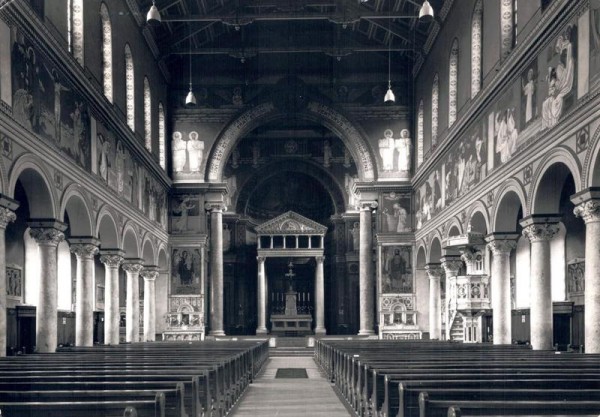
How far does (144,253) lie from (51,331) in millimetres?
12884

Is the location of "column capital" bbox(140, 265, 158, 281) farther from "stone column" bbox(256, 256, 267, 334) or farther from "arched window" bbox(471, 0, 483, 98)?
"arched window" bbox(471, 0, 483, 98)

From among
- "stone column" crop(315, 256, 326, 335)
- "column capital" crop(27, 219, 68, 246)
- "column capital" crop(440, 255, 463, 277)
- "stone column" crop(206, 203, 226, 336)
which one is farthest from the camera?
"stone column" crop(315, 256, 326, 335)

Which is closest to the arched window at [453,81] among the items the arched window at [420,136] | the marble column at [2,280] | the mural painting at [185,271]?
the arched window at [420,136]

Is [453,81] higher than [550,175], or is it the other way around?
[453,81]

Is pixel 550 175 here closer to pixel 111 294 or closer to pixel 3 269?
pixel 3 269

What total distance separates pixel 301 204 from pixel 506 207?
86.2ft

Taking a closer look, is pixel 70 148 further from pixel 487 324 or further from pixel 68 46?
pixel 487 324

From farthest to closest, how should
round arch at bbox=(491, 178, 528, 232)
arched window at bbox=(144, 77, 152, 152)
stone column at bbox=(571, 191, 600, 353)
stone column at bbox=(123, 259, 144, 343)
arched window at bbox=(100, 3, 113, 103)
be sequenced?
arched window at bbox=(144, 77, 152, 152), stone column at bbox=(123, 259, 144, 343), arched window at bbox=(100, 3, 113, 103), round arch at bbox=(491, 178, 528, 232), stone column at bbox=(571, 191, 600, 353)

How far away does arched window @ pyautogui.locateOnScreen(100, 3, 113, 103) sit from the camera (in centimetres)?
2409

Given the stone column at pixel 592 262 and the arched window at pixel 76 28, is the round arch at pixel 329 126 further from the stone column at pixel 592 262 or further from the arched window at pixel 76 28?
the stone column at pixel 592 262

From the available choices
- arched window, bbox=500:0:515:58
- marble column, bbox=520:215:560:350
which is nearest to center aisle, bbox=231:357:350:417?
marble column, bbox=520:215:560:350

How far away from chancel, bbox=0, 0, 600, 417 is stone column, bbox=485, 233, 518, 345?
0.06 m

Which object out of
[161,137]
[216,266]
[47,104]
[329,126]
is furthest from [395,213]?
[47,104]

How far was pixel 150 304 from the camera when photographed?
3228 centimetres
